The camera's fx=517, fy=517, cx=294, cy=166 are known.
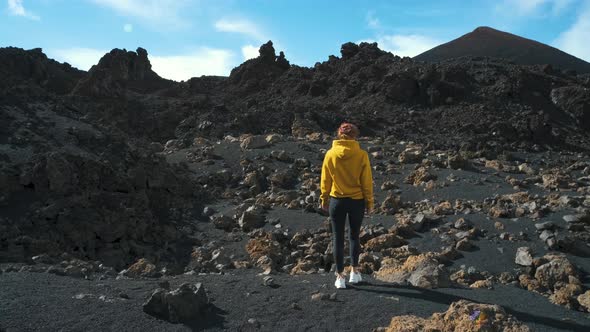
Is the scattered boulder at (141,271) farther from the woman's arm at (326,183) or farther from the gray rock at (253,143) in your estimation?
the gray rock at (253,143)

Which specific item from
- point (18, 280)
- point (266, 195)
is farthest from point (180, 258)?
point (18, 280)

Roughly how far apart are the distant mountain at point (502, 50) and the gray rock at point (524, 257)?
24811 mm

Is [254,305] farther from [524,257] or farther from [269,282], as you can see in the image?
[524,257]

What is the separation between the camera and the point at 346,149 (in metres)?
4.24

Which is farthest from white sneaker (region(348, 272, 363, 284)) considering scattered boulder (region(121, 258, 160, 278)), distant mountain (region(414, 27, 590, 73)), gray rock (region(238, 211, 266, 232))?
distant mountain (region(414, 27, 590, 73))

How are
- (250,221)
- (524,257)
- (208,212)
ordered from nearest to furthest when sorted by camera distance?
(524,257)
(250,221)
(208,212)

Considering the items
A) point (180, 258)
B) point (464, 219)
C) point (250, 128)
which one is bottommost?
point (180, 258)

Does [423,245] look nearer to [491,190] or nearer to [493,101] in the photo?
[491,190]

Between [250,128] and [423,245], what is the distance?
10664 millimetres

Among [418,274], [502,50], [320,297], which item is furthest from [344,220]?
[502,50]

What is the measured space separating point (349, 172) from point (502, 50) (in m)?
29.4

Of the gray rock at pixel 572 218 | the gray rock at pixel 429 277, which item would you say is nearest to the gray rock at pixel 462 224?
the gray rock at pixel 572 218

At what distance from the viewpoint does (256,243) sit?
746 centimetres

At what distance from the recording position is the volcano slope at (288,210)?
3.76m
